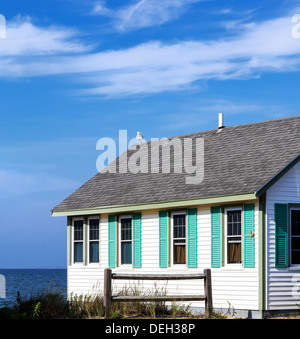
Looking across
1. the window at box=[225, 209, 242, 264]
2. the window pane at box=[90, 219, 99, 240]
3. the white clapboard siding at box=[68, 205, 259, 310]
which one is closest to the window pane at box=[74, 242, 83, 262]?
the white clapboard siding at box=[68, 205, 259, 310]

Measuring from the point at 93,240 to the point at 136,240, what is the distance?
2.66 metres

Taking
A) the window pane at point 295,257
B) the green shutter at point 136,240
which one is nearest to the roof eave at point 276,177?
the window pane at point 295,257

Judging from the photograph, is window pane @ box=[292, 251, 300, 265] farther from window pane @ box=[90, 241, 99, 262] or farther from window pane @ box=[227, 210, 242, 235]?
window pane @ box=[90, 241, 99, 262]

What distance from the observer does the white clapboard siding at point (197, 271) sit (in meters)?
21.1

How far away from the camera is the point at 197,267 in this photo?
74.9 ft

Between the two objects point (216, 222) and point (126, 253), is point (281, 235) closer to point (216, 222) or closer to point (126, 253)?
point (216, 222)

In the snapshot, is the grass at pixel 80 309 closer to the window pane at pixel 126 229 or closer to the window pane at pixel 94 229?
the window pane at pixel 126 229

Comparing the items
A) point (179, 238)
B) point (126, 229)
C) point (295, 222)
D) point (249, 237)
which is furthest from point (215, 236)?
point (126, 229)

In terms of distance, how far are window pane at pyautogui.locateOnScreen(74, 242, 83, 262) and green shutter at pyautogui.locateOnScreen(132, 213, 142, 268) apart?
332cm

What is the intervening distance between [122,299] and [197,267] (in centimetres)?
474

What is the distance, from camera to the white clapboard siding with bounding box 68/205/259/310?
21109 millimetres

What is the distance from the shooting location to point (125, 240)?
2570 centimetres

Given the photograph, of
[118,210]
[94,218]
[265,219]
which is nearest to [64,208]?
[94,218]
